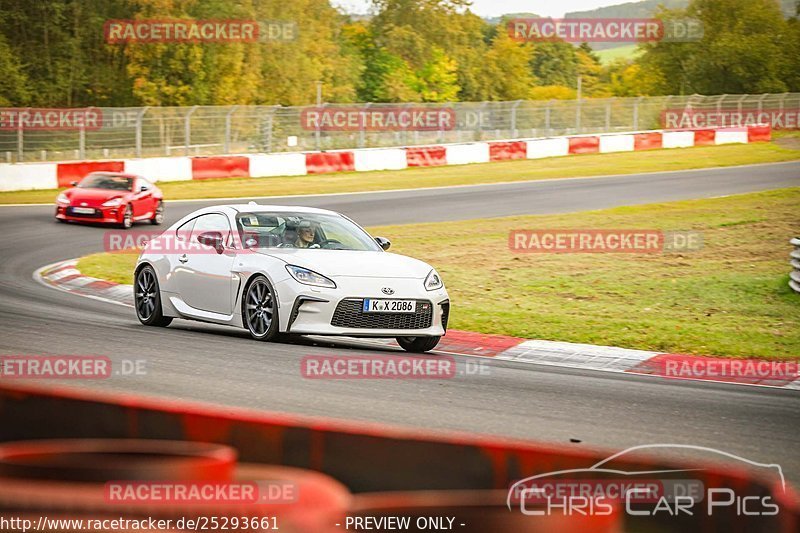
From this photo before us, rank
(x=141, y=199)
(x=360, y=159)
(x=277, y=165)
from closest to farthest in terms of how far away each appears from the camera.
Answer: (x=141, y=199) < (x=277, y=165) < (x=360, y=159)

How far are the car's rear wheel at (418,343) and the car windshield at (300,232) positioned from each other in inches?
42.4

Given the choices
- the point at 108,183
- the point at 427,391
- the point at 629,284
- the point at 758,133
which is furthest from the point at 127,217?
the point at 758,133

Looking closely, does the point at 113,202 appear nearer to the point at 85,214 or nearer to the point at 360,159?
the point at 85,214

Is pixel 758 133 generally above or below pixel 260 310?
above

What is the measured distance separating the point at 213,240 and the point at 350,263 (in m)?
1.59

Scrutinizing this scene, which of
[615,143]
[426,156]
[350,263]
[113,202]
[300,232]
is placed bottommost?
[113,202]

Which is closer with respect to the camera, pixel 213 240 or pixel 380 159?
pixel 213 240

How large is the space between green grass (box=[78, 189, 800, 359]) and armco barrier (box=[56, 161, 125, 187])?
33.3 ft

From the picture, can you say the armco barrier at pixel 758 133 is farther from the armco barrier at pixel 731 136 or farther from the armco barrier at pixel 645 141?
the armco barrier at pixel 645 141

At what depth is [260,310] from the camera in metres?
10.9

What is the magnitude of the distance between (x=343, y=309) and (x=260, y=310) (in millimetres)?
883

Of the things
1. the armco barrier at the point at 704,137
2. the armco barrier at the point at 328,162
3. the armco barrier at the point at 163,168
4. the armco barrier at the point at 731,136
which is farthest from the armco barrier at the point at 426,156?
the armco barrier at the point at 731,136

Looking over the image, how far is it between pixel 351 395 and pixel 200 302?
4.05 meters

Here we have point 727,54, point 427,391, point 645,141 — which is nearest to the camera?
point 427,391
